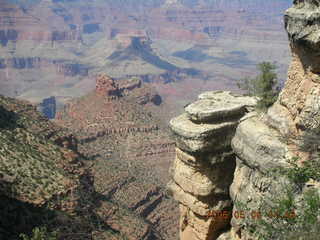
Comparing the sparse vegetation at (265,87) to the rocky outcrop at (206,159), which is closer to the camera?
the rocky outcrop at (206,159)

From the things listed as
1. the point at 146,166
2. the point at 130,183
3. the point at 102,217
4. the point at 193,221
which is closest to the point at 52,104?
the point at 146,166

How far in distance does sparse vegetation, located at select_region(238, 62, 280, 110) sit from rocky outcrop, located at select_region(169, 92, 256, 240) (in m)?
0.64

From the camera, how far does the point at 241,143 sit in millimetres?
15805

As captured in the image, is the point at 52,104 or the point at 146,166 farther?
the point at 52,104

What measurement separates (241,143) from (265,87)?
4.95 m

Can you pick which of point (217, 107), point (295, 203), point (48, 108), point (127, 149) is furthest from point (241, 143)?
point (48, 108)

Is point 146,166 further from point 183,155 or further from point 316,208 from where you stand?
point 316,208

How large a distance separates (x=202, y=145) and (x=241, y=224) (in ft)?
12.3

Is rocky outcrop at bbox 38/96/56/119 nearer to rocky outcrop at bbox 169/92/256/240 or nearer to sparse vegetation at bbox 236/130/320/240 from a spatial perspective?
rocky outcrop at bbox 169/92/256/240

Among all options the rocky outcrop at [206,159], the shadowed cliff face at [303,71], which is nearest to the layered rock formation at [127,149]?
the rocky outcrop at [206,159]

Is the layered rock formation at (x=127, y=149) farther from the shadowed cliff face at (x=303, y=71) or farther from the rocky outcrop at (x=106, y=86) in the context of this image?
the shadowed cliff face at (x=303, y=71)

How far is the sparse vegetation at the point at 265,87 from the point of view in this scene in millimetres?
18297

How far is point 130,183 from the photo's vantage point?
55406 millimetres

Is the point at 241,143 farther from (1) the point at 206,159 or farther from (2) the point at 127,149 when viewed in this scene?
(2) the point at 127,149
